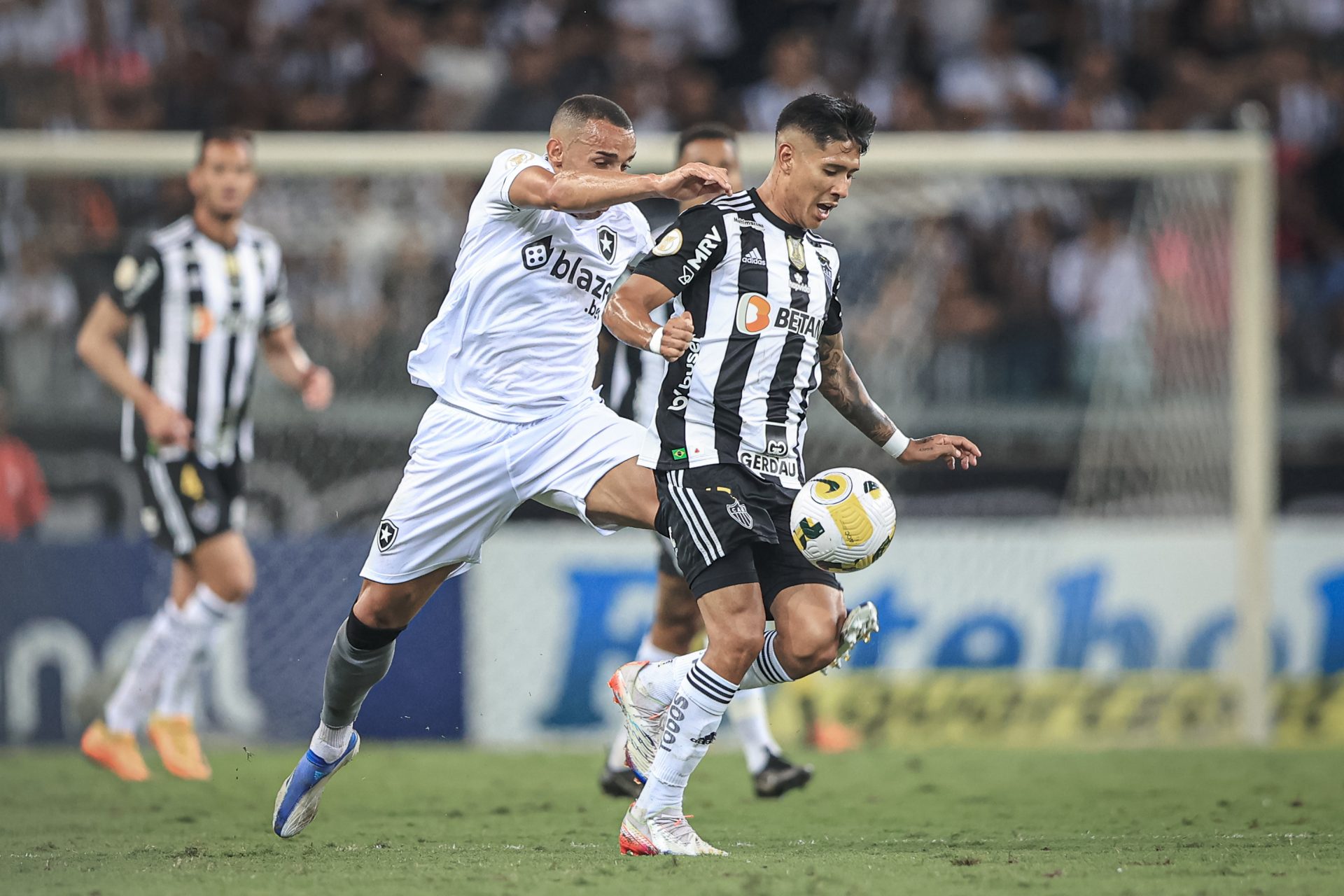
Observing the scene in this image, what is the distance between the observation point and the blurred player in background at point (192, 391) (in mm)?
8359

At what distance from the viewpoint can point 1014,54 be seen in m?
14.5

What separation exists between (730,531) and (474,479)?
1.04m

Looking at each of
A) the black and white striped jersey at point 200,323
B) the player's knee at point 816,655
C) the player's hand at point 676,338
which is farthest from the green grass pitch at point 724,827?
the black and white striped jersey at point 200,323

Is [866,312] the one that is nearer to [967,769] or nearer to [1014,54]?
[967,769]

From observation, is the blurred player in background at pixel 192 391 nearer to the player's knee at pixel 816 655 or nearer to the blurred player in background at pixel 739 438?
the blurred player in background at pixel 739 438

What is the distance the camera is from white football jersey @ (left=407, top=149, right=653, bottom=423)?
598 centimetres

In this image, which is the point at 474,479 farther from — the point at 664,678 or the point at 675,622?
the point at 675,622

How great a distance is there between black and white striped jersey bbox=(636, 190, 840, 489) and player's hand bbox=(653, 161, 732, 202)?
0.38 m

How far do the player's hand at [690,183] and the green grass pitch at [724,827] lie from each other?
6.60 feet

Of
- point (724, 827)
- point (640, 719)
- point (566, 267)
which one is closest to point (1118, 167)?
point (566, 267)

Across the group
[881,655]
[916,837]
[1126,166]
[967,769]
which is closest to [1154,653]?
[881,655]

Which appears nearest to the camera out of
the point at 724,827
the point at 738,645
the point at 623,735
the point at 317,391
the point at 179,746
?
the point at 738,645

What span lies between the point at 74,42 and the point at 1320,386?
9.88 meters

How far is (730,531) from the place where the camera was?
17.5 feet
